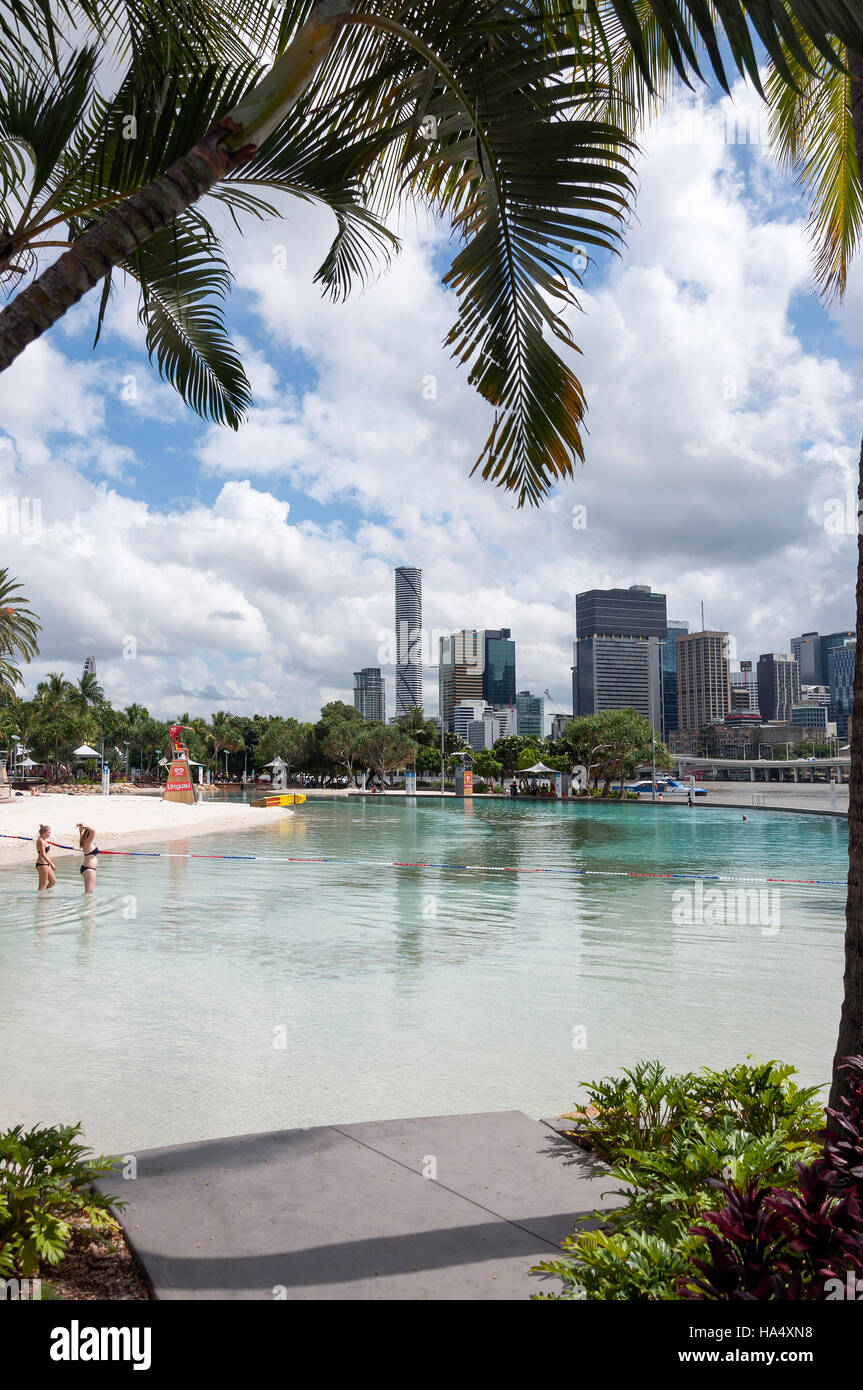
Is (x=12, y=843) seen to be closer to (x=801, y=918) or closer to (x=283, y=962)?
(x=283, y=962)

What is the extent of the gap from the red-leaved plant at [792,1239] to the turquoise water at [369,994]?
11.9 ft

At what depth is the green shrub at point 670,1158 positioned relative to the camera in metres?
2.73

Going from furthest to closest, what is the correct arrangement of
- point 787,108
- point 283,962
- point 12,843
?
point 12,843 → point 283,962 → point 787,108

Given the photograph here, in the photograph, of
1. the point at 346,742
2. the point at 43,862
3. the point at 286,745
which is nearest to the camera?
the point at 43,862

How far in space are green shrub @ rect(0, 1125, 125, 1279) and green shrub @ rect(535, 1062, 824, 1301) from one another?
1728mm

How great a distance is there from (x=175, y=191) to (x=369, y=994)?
8.02 meters

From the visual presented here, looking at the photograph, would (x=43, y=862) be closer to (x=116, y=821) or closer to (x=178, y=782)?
(x=116, y=821)

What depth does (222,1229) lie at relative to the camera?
134 inches

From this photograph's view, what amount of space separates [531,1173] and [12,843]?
25822 millimetres

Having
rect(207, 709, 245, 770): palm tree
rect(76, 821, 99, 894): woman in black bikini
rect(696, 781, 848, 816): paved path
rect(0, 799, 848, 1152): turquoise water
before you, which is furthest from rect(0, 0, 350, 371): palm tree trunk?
rect(207, 709, 245, 770): palm tree

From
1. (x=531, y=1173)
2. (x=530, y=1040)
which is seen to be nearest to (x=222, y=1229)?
(x=531, y=1173)

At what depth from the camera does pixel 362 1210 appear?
3.58 meters

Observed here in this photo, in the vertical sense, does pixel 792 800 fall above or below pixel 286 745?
below

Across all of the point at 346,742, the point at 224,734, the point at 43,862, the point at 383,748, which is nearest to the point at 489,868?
the point at 43,862
